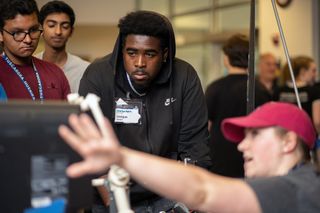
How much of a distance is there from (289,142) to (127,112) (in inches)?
29.4

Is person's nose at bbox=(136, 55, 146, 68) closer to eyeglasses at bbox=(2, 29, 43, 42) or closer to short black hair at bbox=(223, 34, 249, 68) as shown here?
eyeglasses at bbox=(2, 29, 43, 42)

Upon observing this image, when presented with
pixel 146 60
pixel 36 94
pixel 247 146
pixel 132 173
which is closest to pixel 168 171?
pixel 132 173

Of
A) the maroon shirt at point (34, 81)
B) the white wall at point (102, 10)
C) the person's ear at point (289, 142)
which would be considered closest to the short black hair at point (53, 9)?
the maroon shirt at point (34, 81)

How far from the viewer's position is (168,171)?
1.28 m

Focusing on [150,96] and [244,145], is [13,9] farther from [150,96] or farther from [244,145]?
[244,145]

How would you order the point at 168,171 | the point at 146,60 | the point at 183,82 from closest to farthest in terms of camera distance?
the point at 168,171 < the point at 146,60 < the point at 183,82

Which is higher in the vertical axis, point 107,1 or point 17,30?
point 107,1

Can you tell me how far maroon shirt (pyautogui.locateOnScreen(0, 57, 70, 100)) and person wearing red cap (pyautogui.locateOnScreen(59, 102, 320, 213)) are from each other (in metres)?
0.82

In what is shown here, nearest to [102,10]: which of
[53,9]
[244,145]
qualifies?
[53,9]

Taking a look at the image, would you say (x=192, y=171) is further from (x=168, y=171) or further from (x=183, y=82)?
(x=183, y=82)

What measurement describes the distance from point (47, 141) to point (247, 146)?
0.62 m

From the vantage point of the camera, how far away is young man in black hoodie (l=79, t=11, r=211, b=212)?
2166 millimetres

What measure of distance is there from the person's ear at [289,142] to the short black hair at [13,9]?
113cm

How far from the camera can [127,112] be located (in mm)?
2176
